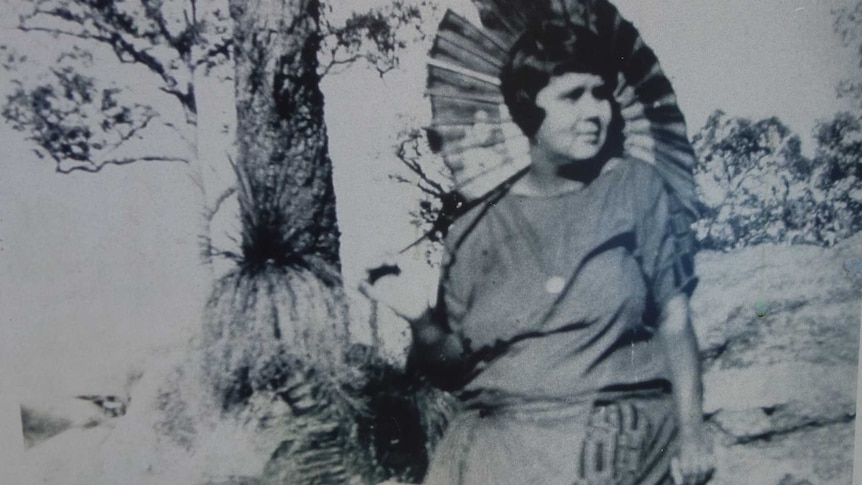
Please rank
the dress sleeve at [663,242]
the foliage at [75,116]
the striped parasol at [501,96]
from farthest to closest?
the dress sleeve at [663,242], the striped parasol at [501,96], the foliage at [75,116]

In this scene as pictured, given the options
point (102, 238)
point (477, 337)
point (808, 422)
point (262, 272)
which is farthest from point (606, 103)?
point (102, 238)

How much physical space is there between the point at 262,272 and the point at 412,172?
33 centimetres

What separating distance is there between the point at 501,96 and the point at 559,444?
2.29 feet

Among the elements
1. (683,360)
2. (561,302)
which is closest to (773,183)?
(683,360)

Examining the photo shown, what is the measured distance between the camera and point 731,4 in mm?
1455

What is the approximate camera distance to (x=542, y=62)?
1.41 meters

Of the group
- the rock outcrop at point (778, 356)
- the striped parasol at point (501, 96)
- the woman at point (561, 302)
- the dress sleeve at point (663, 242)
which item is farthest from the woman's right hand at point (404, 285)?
the rock outcrop at point (778, 356)

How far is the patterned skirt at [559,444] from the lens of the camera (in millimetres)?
1471

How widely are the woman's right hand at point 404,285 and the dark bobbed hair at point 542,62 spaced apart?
0.33 metres

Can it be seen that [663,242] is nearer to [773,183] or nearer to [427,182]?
[773,183]

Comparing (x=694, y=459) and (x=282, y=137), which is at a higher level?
(x=282, y=137)

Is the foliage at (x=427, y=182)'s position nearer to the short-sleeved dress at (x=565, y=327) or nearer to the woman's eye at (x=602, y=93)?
the short-sleeved dress at (x=565, y=327)

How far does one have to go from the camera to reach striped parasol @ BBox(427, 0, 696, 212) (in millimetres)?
1382

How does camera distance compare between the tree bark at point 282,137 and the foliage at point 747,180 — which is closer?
the tree bark at point 282,137
